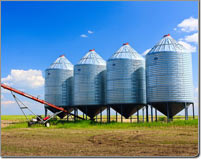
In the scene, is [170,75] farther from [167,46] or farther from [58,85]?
[58,85]

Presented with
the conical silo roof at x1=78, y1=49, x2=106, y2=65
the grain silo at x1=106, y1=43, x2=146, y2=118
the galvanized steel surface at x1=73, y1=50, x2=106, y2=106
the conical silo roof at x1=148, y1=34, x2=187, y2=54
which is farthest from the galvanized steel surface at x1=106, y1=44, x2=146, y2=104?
the conical silo roof at x1=78, y1=49, x2=106, y2=65

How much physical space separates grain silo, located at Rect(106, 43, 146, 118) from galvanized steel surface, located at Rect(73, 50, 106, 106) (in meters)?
3.94

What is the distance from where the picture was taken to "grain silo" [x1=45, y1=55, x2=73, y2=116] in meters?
48.4

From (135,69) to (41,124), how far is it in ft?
54.7

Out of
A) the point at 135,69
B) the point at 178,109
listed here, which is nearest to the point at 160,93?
the point at 178,109

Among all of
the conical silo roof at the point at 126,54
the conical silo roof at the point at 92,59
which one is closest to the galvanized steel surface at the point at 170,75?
the conical silo roof at the point at 126,54

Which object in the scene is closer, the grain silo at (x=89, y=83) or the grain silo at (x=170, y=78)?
the grain silo at (x=170, y=78)

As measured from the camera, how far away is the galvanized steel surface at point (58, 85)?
4838cm

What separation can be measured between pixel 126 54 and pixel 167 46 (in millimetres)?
6805

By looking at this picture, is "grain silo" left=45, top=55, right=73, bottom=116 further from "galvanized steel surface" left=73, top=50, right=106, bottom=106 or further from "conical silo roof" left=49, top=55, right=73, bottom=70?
"galvanized steel surface" left=73, top=50, right=106, bottom=106

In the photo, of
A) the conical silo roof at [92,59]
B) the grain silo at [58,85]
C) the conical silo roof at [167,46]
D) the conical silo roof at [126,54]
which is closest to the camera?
the conical silo roof at [167,46]

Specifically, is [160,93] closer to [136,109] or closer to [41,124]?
[136,109]

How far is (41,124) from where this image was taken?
3806cm

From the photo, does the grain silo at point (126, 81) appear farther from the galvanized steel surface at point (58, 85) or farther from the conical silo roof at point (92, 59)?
the galvanized steel surface at point (58, 85)
